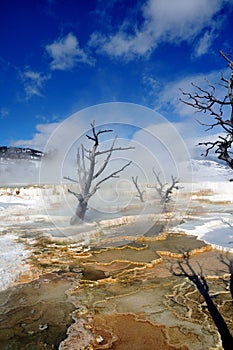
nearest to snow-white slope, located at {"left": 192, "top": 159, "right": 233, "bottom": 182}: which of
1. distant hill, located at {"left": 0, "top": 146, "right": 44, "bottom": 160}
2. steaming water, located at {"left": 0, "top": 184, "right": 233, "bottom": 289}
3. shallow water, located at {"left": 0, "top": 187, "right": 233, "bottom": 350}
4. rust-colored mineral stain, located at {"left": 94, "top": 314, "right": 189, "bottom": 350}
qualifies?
distant hill, located at {"left": 0, "top": 146, "right": 44, "bottom": 160}

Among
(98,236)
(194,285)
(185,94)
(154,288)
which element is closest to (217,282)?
(194,285)

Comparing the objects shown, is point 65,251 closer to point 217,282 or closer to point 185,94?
point 217,282

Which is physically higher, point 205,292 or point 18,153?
point 18,153

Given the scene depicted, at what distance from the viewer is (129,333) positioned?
3902 mm

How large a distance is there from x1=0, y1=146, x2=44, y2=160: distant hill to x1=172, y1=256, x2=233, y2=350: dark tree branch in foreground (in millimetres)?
36383

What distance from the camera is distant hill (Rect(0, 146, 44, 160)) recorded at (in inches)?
1519

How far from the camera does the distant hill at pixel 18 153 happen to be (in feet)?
127

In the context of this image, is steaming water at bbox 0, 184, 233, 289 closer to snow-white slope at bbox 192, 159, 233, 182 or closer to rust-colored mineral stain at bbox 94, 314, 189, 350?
rust-colored mineral stain at bbox 94, 314, 189, 350

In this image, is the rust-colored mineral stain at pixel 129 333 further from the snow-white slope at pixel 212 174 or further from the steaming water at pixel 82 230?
the snow-white slope at pixel 212 174

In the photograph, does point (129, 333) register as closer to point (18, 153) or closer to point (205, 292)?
point (205, 292)

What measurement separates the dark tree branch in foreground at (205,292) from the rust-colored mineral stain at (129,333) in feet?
2.12

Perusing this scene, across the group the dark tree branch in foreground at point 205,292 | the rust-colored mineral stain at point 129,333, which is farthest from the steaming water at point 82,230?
the rust-colored mineral stain at point 129,333

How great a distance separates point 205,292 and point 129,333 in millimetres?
2104

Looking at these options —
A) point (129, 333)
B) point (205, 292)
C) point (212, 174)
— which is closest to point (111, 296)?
point (129, 333)
